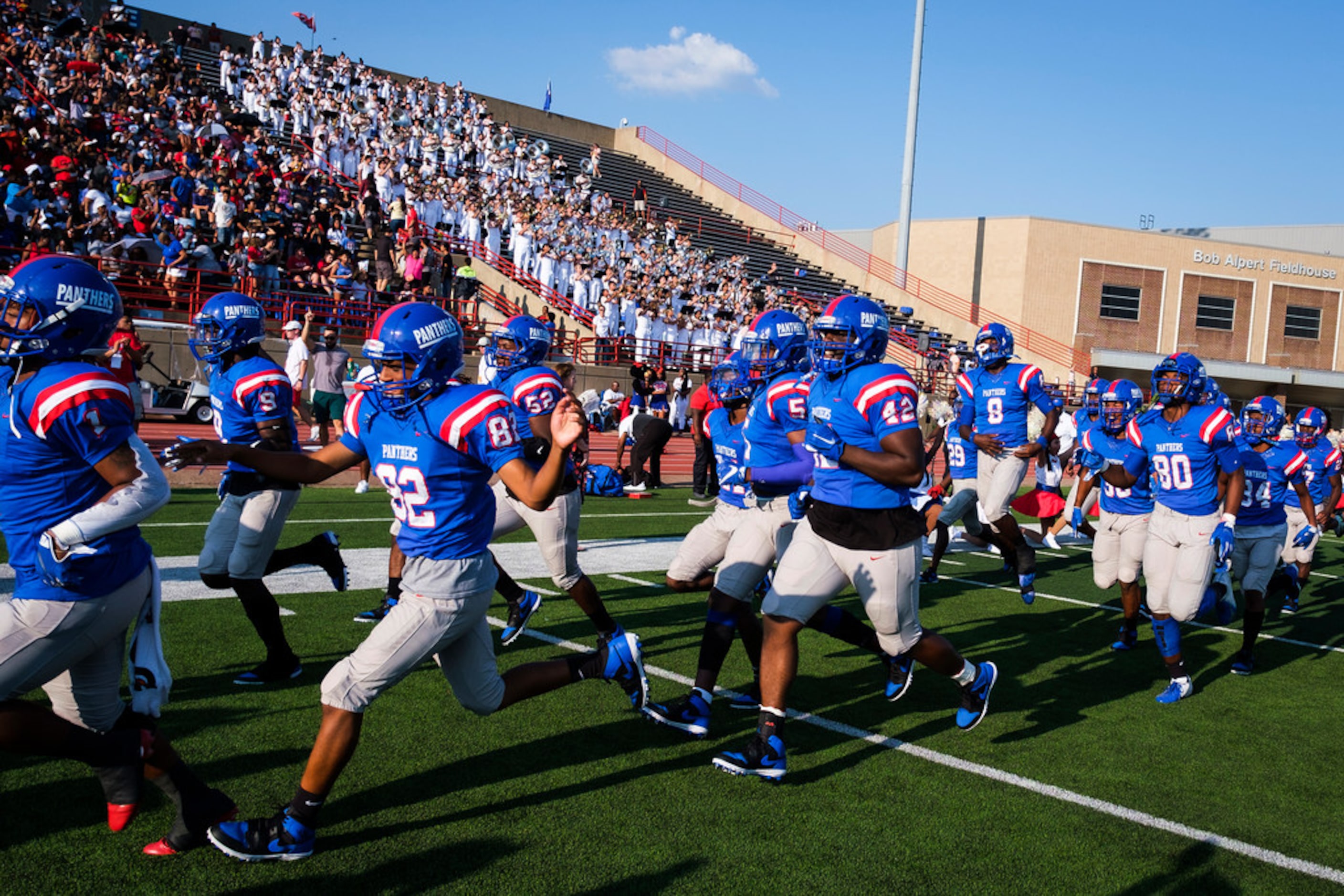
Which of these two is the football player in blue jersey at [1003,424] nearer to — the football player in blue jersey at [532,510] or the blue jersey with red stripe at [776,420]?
the blue jersey with red stripe at [776,420]

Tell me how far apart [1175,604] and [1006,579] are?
3.97m

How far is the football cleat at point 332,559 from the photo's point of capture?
6.64m

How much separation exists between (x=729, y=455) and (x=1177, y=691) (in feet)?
10.2

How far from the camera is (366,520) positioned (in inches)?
460

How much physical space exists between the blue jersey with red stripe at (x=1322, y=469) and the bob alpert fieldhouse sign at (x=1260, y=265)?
35553 millimetres

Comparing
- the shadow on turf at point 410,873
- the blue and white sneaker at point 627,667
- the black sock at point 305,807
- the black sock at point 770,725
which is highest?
the blue and white sneaker at point 627,667

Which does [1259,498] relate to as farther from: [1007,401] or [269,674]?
[269,674]

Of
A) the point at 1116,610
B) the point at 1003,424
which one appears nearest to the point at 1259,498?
the point at 1116,610

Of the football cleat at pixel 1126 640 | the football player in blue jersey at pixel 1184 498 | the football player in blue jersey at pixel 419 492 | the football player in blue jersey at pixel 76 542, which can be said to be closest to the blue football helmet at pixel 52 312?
the football player in blue jersey at pixel 76 542

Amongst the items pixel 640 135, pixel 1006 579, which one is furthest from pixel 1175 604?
pixel 640 135

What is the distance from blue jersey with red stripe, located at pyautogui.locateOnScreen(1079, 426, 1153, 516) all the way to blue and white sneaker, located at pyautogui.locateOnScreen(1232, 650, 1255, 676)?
1.14 metres

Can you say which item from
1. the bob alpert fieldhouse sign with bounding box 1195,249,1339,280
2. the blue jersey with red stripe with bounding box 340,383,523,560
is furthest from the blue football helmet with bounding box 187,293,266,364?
the bob alpert fieldhouse sign with bounding box 1195,249,1339,280

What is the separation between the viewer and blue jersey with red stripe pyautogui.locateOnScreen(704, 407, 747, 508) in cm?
599

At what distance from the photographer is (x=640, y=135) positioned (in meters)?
41.7
